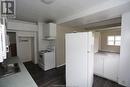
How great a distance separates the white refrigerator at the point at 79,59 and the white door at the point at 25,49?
142 inches

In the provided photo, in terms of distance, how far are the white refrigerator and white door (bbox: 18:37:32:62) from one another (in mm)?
3618

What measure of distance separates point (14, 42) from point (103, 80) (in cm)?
479

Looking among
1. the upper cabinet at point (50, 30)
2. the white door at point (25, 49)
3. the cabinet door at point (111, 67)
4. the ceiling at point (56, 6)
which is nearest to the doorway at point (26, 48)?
the white door at point (25, 49)

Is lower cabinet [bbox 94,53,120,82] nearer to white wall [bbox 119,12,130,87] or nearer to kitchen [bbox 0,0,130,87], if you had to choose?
kitchen [bbox 0,0,130,87]

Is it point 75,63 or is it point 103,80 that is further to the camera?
point 103,80

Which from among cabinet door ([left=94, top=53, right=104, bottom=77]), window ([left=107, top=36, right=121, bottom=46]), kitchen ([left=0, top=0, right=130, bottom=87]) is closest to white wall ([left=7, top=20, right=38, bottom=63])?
kitchen ([left=0, top=0, right=130, bottom=87])

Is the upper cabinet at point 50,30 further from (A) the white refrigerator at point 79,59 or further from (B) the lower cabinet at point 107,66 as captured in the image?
(B) the lower cabinet at point 107,66

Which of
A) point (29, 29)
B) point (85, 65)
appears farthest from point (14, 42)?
point (85, 65)

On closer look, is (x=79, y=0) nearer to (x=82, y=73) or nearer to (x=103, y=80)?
(x=82, y=73)

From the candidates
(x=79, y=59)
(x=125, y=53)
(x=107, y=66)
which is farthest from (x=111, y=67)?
(x=79, y=59)

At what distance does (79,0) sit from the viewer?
6.75 feet

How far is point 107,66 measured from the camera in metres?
2.92

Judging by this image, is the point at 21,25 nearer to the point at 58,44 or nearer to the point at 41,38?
the point at 41,38

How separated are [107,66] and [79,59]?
1.55 meters
